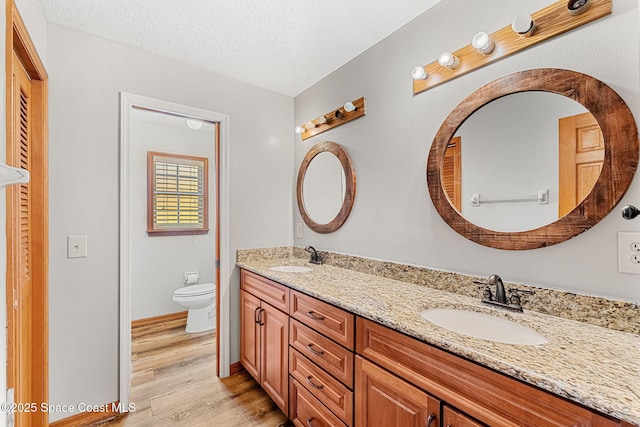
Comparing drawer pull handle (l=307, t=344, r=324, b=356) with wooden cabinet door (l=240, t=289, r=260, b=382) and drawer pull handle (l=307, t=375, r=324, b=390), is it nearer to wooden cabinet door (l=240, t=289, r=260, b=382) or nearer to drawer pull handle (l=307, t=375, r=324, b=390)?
drawer pull handle (l=307, t=375, r=324, b=390)

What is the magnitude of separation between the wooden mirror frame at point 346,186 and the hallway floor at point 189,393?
127 cm

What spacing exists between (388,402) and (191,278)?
114 inches

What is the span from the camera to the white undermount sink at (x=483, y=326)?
1.05m

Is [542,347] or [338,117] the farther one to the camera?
[338,117]

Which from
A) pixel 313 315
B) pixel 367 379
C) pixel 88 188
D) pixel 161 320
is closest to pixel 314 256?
pixel 313 315

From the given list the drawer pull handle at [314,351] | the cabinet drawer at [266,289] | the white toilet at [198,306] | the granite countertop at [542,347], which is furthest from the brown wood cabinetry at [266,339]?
the white toilet at [198,306]

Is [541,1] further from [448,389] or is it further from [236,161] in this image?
[236,161]

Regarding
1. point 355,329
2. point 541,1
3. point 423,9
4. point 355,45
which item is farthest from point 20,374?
point 541,1

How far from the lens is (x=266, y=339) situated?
6.25ft

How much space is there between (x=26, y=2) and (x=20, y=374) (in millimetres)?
1705

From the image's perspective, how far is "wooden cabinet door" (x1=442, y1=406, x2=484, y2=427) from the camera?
0.83 m

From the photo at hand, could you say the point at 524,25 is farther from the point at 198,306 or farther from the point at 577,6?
the point at 198,306

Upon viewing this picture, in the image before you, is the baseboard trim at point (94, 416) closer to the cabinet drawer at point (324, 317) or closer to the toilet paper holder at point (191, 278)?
the cabinet drawer at point (324, 317)

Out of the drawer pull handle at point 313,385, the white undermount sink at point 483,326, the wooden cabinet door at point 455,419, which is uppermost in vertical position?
the white undermount sink at point 483,326
